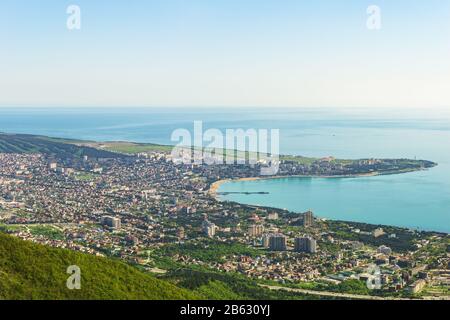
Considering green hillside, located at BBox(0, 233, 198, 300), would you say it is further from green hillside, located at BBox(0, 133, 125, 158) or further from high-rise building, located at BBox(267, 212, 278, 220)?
green hillside, located at BBox(0, 133, 125, 158)

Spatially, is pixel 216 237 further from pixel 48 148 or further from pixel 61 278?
pixel 48 148

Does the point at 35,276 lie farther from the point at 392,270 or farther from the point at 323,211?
the point at 323,211

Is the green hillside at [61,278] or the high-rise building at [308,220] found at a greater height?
the green hillside at [61,278]

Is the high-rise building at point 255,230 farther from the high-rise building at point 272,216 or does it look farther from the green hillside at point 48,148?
the green hillside at point 48,148

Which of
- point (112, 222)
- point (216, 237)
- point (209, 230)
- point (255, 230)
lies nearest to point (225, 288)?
point (216, 237)

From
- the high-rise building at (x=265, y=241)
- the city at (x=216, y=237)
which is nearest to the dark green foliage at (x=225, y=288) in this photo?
the city at (x=216, y=237)

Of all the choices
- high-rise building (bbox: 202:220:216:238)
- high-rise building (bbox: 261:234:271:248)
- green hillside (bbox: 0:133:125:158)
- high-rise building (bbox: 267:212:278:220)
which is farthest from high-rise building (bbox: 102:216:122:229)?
green hillside (bbox: 0:133:125:158)
